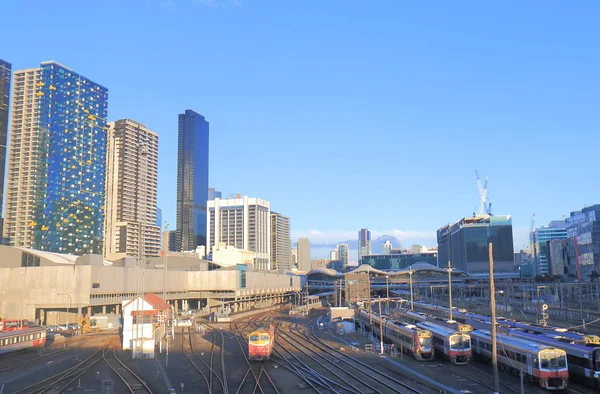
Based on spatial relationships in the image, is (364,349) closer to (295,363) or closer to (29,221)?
(295,363)

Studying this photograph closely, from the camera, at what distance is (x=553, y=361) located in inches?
1264

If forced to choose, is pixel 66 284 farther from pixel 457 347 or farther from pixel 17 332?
pixel 457 347

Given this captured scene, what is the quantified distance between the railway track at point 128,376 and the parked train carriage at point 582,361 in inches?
1041

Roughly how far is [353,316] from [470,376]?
5021cm

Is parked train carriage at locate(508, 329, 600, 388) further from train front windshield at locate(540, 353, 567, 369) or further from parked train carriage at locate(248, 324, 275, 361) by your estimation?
parked train carriage at locate(248, 324, 275, 361)

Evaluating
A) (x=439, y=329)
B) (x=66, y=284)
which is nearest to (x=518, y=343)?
(x=439, y=329)

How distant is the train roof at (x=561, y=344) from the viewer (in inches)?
1282

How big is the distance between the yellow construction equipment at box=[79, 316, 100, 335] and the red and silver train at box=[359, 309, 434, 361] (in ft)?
145

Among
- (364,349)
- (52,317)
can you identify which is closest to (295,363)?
(364,349)

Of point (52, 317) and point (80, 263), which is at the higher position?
point (80, 263)

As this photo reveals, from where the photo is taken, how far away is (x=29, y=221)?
7756 inches

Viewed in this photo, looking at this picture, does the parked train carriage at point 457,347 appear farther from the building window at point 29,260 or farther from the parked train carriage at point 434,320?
the building window at point 29,260

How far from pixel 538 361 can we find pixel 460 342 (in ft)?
32.8

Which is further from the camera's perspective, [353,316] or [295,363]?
[353,316]
